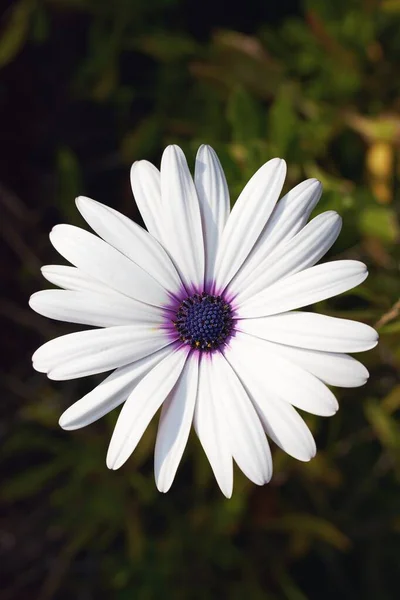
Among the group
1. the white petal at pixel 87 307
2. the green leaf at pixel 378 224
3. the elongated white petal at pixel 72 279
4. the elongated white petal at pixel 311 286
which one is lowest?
the elongated white petal at pixel 311 286

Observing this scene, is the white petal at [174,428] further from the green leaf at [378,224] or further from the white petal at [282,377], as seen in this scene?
the green leaf at [378,224]

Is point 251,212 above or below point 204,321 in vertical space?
above

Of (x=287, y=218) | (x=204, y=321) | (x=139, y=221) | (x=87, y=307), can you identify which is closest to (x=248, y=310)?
(x=204, y=321)

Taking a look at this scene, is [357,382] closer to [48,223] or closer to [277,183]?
[277,183]

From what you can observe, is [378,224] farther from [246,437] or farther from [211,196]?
[246,437]

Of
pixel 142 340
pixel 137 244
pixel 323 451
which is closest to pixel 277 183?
pixel 137 244

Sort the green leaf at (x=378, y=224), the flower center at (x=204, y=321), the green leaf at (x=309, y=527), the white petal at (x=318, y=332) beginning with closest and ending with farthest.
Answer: the white petal at (x=318, y=332)
the flower center at (x=204, y=321)
the green leaf at (x=378, y=224)
the green leaf at (x=309, y=527)

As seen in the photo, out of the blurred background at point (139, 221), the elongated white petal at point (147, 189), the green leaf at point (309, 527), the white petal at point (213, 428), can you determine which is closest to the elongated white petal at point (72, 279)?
the elongated white petal at point (147, 189)
